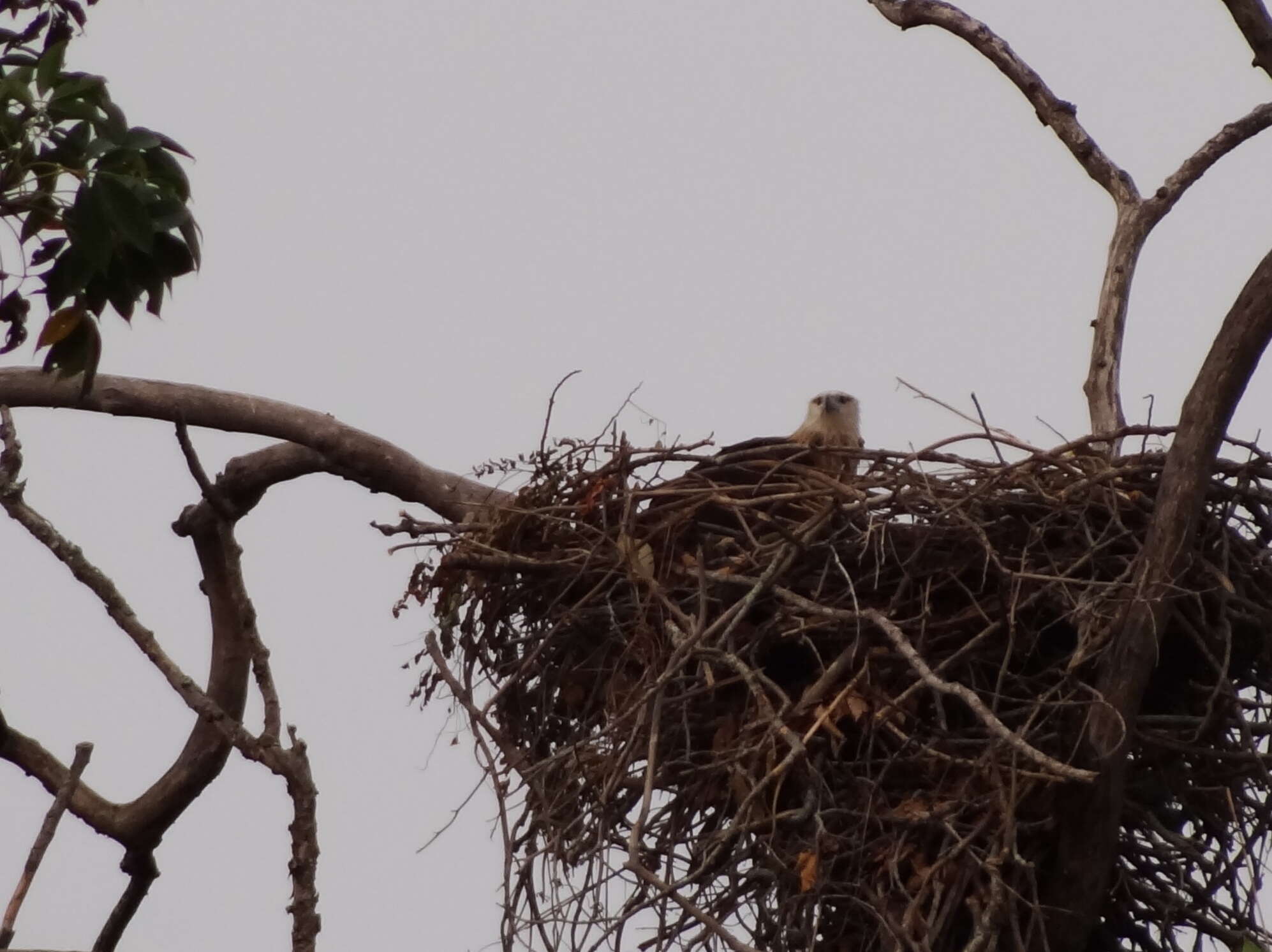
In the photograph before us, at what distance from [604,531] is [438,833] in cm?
101

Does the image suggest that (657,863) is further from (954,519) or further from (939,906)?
(954,519)

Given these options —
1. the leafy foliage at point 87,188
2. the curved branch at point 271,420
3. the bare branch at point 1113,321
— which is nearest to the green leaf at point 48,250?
the leafy foliage at point 87,188

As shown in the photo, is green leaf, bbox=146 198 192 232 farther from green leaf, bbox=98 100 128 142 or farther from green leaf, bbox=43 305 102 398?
green leaf, bbox=43 305 102 398

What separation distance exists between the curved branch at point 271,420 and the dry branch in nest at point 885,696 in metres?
1.19

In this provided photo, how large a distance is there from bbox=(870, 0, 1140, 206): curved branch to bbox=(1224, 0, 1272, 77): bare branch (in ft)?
6.54

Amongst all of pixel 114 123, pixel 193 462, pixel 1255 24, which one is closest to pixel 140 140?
pixel 114 123

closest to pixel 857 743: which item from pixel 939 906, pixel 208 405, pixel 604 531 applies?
pixel 939 906

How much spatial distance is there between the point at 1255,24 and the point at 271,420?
11.6ft

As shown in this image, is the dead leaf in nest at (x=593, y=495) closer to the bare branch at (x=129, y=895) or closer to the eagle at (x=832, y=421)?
the eagle at (x=832, y=421)

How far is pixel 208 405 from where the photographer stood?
623 cm

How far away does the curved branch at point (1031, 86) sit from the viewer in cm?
618

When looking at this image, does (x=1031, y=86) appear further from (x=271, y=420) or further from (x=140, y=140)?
(x=140, y=140)

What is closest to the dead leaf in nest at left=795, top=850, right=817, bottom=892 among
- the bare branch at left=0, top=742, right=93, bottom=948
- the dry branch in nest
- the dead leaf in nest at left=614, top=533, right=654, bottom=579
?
the dry branch in nest

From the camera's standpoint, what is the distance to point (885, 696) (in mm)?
4340
